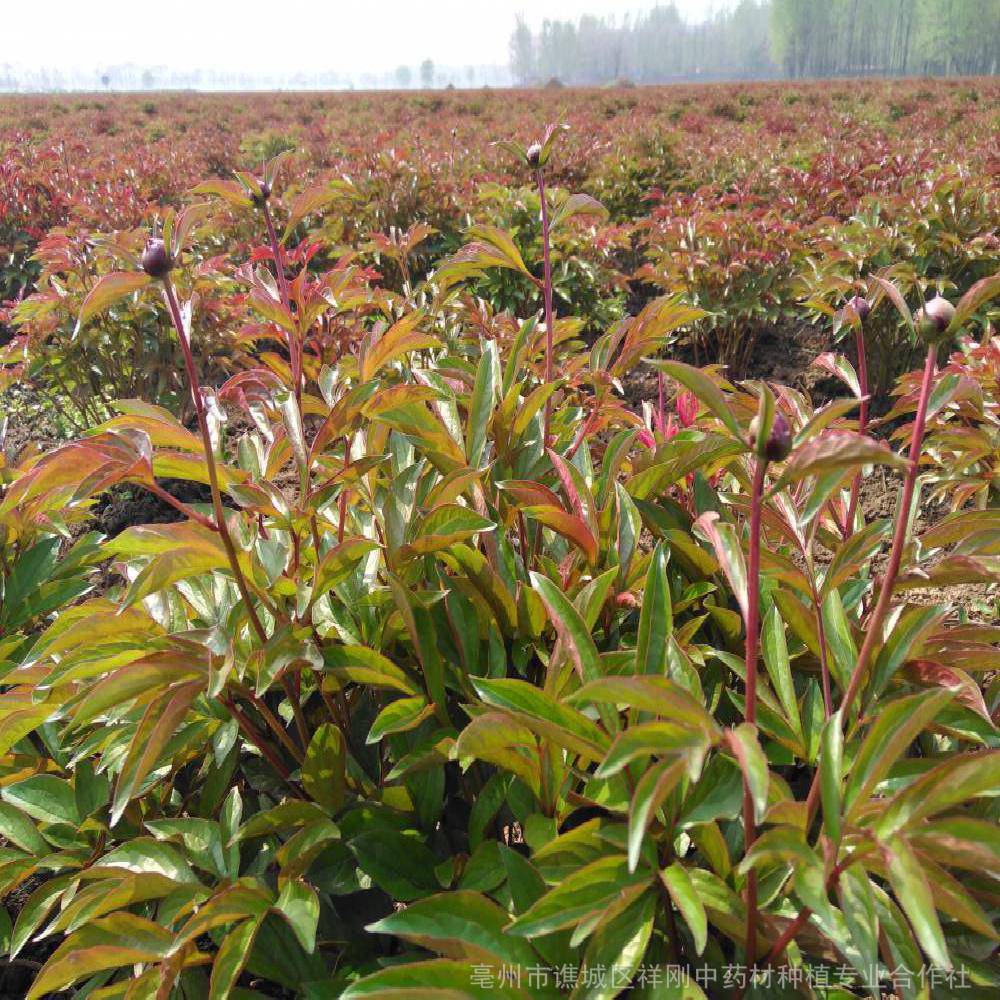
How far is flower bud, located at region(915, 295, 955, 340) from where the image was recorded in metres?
0.74

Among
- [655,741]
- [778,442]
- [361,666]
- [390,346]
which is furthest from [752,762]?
[390,346]

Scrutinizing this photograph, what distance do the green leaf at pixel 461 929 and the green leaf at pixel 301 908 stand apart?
0.10m

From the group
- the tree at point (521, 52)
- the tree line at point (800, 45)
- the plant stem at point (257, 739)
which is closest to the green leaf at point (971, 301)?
the plant stem at point (257, 739)

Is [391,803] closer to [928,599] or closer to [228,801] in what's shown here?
[228,801]

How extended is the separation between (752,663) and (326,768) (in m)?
0.65

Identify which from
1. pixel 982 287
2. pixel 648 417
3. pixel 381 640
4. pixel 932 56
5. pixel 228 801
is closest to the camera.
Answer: pixel 982 287

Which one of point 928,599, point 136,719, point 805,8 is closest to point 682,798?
point 136,719

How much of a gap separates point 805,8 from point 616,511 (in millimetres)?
116387

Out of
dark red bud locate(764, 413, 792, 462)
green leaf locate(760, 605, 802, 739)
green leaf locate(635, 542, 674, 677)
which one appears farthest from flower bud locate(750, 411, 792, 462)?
green leaf locate(760, 605, 802, 739)

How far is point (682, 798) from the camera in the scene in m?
0.90

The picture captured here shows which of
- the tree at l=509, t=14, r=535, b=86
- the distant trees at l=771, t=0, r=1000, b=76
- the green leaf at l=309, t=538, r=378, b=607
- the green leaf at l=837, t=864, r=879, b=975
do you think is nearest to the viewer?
the green leaf at l=837, t=864, r=879, b=975

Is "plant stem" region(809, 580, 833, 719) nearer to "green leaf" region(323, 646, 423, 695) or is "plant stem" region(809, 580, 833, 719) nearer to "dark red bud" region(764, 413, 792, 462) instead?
"dark red bud" region(764, 413, 792, 462)

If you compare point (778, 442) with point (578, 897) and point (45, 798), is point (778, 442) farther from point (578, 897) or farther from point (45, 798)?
point (45, 798)

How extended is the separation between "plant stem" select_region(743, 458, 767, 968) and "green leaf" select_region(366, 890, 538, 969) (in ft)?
0.84
